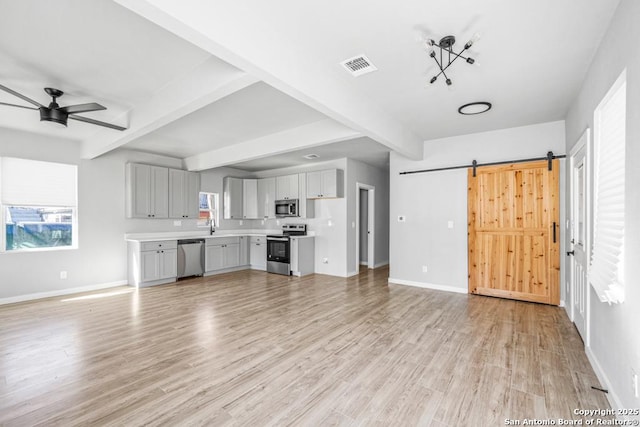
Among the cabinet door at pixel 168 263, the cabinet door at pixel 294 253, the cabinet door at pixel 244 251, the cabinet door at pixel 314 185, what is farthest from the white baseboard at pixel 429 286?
the cabinet door at pixel 168 263

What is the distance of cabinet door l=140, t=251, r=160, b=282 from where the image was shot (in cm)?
536

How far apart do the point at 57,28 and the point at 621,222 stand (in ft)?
13.6

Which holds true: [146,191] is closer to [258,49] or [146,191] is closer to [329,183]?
[329,183]

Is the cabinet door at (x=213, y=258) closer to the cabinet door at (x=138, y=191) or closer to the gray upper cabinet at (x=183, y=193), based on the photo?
the gray upper cabinet at (x=183, y=193)

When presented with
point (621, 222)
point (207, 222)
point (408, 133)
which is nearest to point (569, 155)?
point (408, 133)

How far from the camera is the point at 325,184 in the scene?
6.35 meters

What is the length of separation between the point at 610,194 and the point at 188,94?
11.8ft

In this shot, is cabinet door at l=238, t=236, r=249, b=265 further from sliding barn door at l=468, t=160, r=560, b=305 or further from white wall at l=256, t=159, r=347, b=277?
sliding barn door at l=468, t=160, r=560, b=305

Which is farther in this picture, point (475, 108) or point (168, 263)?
point (168, 263)

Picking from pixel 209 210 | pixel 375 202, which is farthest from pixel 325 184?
pixel 209 210

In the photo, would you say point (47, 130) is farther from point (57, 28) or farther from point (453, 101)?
point (453, 101)

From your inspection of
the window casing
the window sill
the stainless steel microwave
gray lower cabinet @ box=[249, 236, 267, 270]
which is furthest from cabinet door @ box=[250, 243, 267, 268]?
the window sill

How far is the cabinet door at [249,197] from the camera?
755cm

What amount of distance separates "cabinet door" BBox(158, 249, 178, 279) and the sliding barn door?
5.44 m
